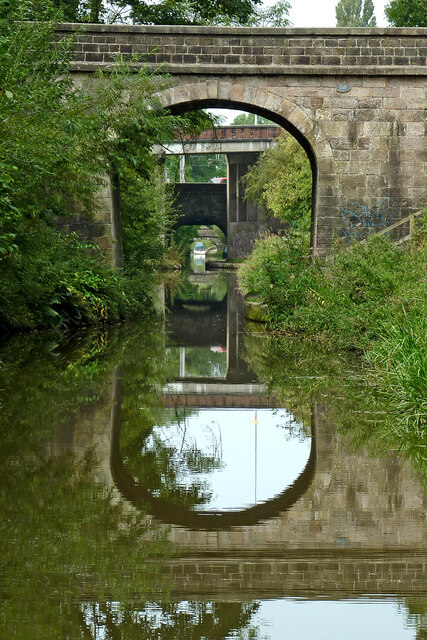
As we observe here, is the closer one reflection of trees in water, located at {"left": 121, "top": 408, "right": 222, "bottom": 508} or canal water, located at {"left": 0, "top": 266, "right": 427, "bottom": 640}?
canal water, located at {"left": 0, "top": 266, "right": 427, "bottom": 640}

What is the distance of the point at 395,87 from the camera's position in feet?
57.8

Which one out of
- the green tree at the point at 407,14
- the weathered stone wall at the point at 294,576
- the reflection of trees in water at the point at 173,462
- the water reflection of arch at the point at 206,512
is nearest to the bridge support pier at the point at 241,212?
the green tree at the point at 407,14

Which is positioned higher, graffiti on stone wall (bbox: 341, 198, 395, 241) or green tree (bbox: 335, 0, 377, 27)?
green tree (bbox: 335, 0, 377, 27)

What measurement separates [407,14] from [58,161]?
92.2 ft

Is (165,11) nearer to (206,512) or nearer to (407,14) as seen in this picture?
(407,14)

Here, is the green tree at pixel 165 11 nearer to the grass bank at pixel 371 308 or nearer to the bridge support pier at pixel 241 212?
the grass bank at pixel 371 308

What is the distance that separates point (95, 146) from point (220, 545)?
11454 mm

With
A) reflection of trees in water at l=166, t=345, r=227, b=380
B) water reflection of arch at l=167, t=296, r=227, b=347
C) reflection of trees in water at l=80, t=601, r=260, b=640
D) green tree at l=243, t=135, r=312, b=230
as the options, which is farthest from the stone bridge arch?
reflection of trees in water at l=80, t=601, r=260, b=640

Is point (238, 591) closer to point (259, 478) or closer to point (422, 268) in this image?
point (259, 478)

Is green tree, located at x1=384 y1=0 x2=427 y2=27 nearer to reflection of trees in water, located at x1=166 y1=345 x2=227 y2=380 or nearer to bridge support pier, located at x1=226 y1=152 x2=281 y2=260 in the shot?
bridge support pier, located at x1=226 y1=152 x2=281 y2=260

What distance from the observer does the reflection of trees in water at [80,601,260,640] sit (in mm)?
3275

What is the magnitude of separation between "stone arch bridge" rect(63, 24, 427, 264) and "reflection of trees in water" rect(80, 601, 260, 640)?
14678 mm

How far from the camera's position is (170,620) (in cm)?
338

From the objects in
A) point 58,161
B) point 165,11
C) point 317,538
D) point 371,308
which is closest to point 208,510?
point 317,538
